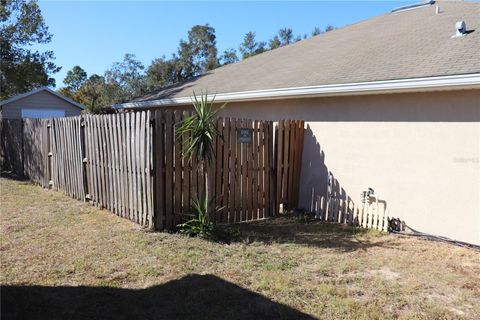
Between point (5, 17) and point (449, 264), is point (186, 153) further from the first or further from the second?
point (5, 17)

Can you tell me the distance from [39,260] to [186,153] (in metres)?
2.70

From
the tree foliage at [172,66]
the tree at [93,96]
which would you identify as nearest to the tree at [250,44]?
the tree foliage at [172,66]

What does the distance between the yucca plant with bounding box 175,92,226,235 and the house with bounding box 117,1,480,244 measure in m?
2.69

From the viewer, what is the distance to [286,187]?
882cm

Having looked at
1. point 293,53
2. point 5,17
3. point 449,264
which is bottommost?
point 449,264

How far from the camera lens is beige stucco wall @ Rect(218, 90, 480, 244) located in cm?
647

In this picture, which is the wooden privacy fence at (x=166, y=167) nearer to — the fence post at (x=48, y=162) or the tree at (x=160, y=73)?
the fence post at (x=48, y=162)

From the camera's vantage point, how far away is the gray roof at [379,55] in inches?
280

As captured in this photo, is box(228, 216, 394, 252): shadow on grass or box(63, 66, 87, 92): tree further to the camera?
box(63, 66, 87, 92): tree

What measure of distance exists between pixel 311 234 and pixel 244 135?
89.0 inches

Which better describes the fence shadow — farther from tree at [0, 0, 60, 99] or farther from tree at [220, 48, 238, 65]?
tree at [220, 48, 238, 65]

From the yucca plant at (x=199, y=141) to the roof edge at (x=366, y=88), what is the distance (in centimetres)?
123

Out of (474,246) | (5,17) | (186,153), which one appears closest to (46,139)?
(186,153)

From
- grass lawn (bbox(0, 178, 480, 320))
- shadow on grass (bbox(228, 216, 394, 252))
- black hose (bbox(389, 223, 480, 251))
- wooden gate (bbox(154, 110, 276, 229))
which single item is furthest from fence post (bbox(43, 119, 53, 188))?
black hose (bbox(389, 223, 480, 251))
